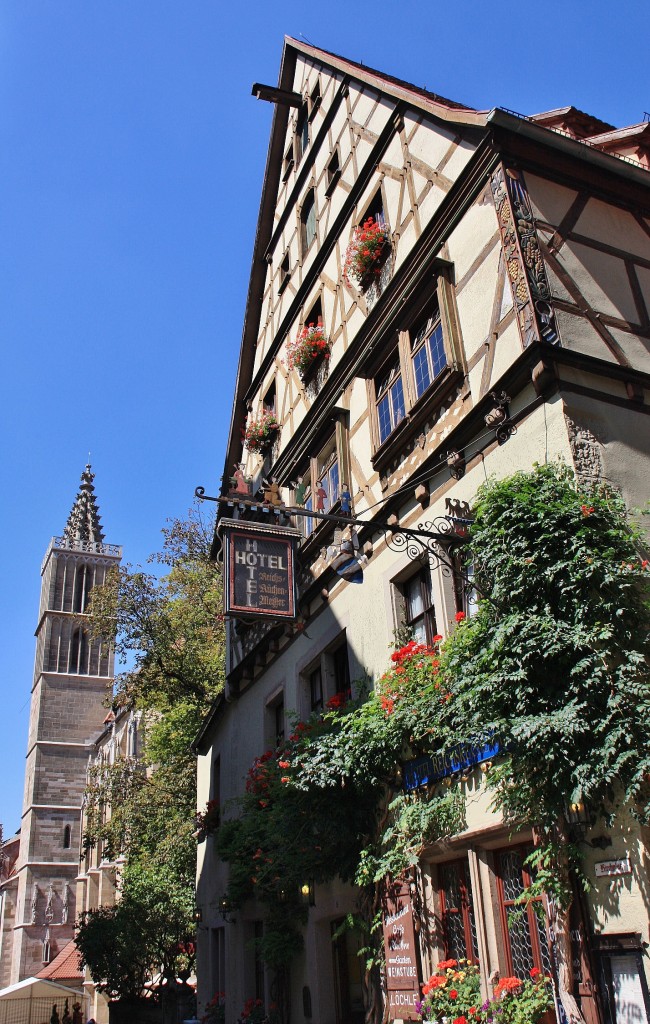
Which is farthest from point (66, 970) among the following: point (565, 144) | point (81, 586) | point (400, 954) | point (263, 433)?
point (565, 144)

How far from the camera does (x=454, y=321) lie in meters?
9.71

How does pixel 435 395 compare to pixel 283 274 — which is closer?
pixel 435 395

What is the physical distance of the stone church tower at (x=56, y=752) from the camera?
65.0 meters

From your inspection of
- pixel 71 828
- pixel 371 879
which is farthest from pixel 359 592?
pixel 71 828

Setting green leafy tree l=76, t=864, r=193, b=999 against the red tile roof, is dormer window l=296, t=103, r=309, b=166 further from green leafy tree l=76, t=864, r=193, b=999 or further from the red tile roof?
the red tile roof

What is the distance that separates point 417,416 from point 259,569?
2.74 m

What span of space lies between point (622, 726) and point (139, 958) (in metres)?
21.7

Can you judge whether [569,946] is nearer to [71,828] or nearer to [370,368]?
[370,368]

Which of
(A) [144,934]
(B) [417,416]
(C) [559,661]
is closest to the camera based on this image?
(C) [559,661]

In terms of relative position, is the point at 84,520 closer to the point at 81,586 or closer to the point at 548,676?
the point at 81,586

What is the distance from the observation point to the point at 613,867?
6.13m

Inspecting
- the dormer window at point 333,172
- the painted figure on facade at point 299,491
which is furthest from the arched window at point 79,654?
the dormer window at point 333,172

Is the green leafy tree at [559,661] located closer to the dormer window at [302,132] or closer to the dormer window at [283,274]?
the dormer window at [283,274]

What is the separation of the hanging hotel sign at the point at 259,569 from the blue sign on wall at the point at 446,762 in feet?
8.87
